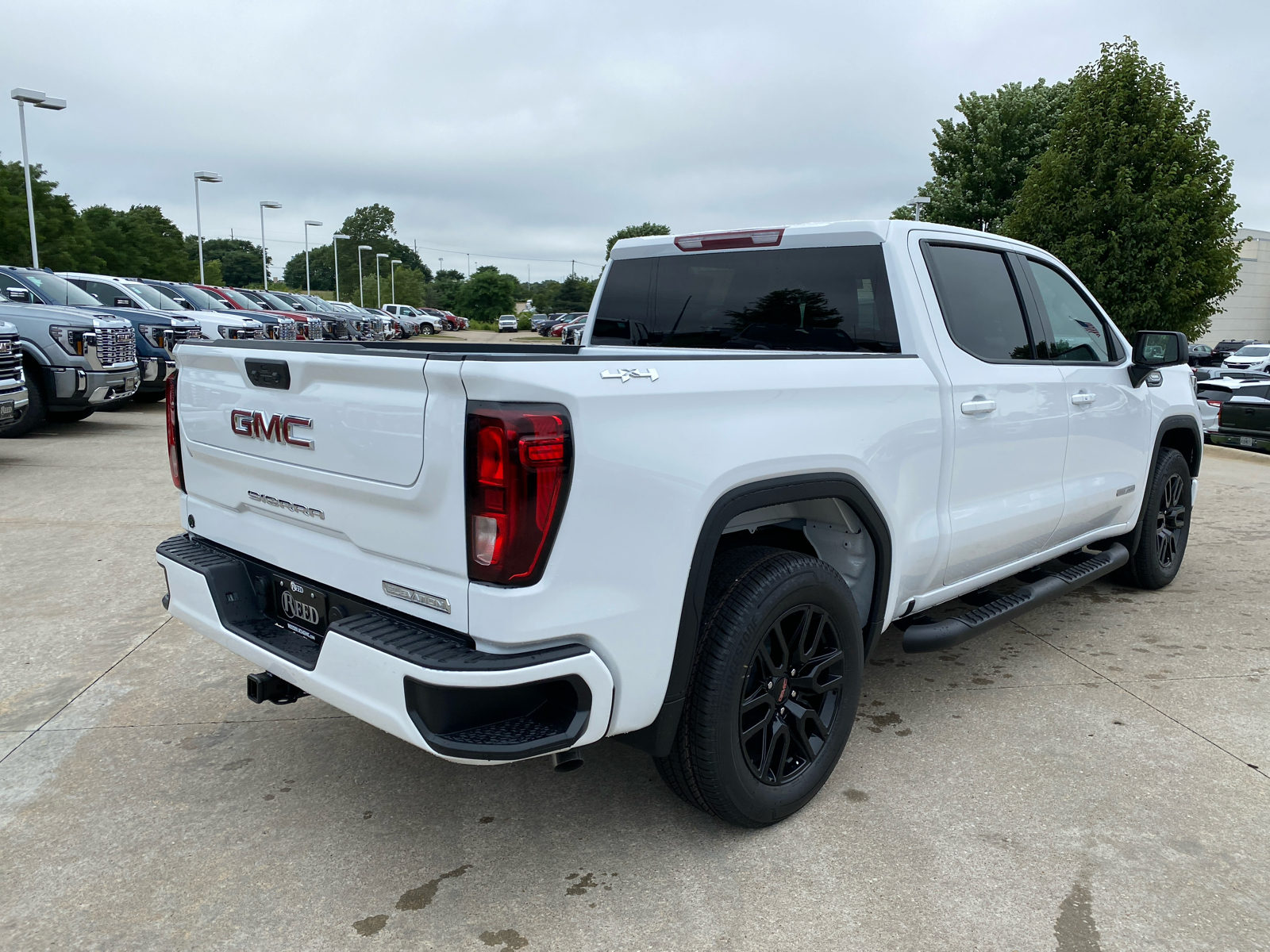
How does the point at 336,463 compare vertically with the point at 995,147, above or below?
below

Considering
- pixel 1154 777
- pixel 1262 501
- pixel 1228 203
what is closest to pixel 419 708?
pixel 1154 777

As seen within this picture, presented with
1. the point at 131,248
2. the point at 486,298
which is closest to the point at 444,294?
the point at 486,298

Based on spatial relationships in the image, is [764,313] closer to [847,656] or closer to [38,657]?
[847,656]

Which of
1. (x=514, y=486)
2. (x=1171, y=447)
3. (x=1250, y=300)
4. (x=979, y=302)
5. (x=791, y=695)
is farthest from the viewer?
(x=1250, y=300)

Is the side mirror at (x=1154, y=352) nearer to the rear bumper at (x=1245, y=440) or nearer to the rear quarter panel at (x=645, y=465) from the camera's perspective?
the rear quarter panel at (x=645, y=465)

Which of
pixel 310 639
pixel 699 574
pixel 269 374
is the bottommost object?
pixel 310 639

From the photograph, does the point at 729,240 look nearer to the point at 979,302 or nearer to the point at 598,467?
the point at 979,302

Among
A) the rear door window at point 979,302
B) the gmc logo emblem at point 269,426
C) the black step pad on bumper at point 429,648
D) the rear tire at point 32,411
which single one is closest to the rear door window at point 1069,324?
the rear door window at point 979,302

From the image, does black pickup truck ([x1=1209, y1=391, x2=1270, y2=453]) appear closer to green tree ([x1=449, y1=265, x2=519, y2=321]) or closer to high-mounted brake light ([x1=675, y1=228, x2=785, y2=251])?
high-mounted brake light ([x1=675, y1=228, x2=785, y2=251])

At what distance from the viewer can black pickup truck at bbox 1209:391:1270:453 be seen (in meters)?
12.6

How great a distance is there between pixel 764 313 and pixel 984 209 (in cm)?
2817

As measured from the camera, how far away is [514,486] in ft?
7.00

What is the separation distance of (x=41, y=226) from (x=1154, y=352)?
113 ft

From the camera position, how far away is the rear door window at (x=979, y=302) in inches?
142
